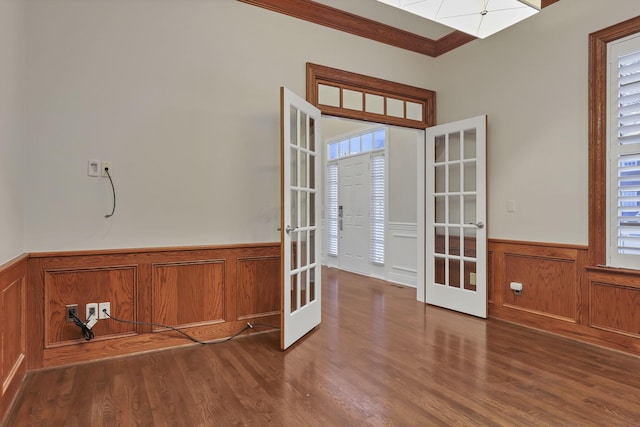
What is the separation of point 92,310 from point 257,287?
1.21 m

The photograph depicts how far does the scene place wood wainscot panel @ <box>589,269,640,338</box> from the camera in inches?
106

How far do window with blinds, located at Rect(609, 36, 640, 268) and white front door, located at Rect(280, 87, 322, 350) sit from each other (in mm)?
2306

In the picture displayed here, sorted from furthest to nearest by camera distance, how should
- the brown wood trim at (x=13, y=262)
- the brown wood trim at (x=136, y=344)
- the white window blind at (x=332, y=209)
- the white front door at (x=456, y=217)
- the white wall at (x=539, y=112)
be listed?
the white window blind at (x=332, y=209)
the white front door at (x=456, y=217)
the white wall at (x=539, y=112)
the brown wood trim at (x=136, y=344)
the brown wood trim at (x=13, y=262)

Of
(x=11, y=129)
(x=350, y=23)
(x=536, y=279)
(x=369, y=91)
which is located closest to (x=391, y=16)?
(x=350, y=23)

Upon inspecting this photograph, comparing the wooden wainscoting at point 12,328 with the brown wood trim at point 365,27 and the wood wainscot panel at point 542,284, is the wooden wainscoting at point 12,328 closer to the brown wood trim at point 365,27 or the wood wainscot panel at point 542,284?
the brown wood trim at point 365,27

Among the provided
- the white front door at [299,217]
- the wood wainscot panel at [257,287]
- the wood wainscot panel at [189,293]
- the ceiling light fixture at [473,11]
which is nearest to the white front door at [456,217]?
the ceiling light fixture at [473,11]

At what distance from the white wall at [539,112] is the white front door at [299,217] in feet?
5.82

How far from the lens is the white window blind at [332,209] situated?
22.5 ft

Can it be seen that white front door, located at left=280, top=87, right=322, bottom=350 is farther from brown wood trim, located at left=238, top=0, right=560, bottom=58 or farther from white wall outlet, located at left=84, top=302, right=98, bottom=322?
white wall outlet, located at left=84, top=302, right=98, bottom=322

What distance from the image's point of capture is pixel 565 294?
3.11m

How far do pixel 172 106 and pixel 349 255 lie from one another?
4.24 m

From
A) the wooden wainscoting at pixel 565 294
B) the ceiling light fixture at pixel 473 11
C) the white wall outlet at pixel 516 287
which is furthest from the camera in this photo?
the white wall outlet at pixel 516 287

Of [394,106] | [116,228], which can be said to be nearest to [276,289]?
[116,228]

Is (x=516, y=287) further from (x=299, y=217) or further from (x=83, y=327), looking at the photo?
(x=83, y=327)
